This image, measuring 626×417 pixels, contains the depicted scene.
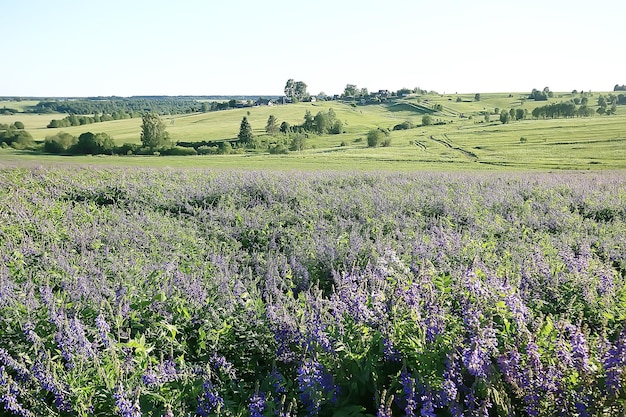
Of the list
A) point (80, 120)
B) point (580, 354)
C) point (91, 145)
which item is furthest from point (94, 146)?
point (580, 354)

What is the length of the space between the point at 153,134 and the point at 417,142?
47.8 m

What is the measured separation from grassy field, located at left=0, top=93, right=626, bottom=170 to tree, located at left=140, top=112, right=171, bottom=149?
6.28 metres

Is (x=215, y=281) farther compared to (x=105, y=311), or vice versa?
(x=215, y=281)

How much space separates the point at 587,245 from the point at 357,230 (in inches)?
176

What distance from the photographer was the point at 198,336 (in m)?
4.98

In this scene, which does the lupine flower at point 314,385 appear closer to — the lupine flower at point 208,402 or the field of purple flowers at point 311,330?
the field of purple flowers at point 311,330

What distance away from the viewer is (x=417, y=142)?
261 feet

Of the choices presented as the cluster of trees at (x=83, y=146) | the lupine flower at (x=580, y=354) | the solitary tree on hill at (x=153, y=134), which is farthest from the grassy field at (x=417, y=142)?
the lupine flower at (x=580, y=354)

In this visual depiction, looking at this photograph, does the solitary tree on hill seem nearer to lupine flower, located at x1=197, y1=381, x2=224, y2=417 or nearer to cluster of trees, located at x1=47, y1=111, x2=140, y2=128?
cluster of trees, located at x1=47, y1=111, x2=140, y2=128

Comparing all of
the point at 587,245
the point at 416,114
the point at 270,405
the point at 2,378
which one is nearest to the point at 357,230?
the point at 587,245

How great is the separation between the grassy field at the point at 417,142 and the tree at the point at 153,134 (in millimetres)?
6282

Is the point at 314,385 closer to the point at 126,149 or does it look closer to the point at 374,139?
the point at 374,139

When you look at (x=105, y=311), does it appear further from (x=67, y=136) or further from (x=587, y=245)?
(x=67, y=136)

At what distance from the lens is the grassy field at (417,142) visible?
45094 millimetres
